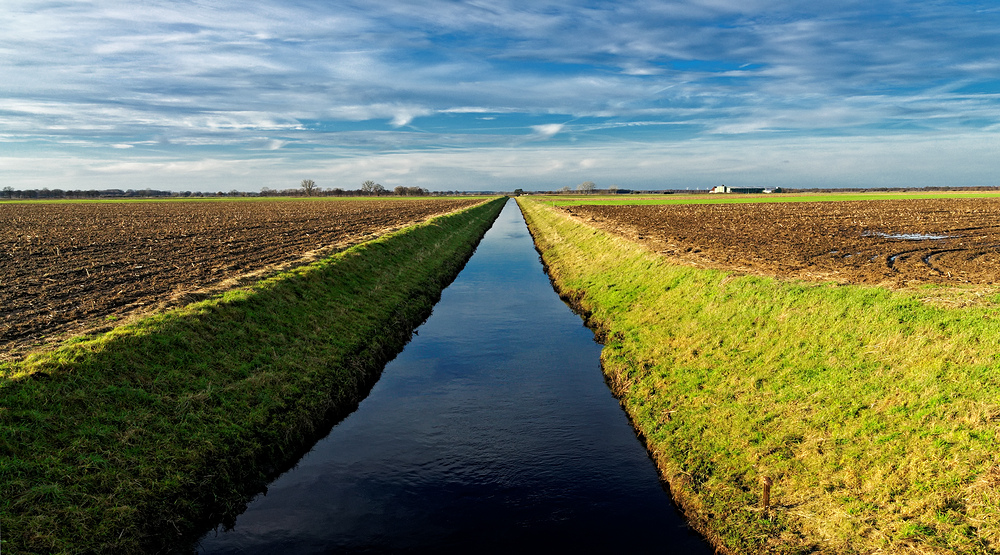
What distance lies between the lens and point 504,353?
2027 cm

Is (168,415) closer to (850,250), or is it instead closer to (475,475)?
(475,475)

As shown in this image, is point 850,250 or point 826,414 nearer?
point 826,414

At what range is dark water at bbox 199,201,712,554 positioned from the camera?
9.68 meters

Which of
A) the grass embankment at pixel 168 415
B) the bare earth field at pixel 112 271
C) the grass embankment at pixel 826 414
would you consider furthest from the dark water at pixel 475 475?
the bare earth field at pixel 112 271

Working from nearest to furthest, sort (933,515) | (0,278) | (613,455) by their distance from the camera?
(933,515), (613,455), (0,278)

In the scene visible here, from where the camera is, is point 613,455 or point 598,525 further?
point 613,455

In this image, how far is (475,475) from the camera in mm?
11703

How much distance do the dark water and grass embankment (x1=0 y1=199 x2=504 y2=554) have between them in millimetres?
862

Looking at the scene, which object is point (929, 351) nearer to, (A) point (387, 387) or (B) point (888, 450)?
(B) point (888, 450)

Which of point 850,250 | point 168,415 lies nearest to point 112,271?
point 168,415

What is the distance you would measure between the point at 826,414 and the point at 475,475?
801cm

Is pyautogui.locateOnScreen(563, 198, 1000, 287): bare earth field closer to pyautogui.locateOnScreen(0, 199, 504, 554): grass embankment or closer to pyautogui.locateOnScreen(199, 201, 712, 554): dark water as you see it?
pyautogui.locateOnScreen(199, 201, 712, 554): dark water

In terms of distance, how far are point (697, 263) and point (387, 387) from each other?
15.6 metres

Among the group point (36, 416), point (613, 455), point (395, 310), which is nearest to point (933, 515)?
point (613, 455)
